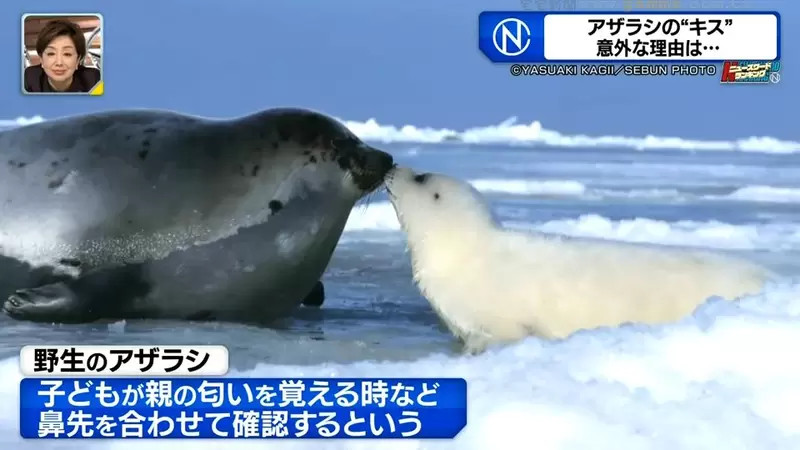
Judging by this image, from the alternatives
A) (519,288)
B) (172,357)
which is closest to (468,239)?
(519,288)

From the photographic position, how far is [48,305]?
19.1 ft

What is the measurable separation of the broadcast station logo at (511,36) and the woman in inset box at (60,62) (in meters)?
1.68

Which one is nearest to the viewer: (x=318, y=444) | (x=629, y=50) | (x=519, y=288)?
(x=318, y=444)

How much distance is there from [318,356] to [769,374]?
1.84 metres

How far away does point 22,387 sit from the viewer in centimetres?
453

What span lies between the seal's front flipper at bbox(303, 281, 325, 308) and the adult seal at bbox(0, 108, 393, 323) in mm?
297

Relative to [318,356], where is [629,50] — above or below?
above

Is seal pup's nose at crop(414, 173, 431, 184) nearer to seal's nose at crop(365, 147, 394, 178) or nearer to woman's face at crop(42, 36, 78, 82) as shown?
seal's nose at crop(365, 147, 394, 178)

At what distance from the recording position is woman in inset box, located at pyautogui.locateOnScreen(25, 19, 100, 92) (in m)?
5.21

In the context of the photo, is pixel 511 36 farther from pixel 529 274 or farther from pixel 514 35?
pixel 529 274

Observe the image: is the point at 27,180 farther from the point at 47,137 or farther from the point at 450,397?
the point at 450,397

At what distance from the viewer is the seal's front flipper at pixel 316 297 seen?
6586 mm
